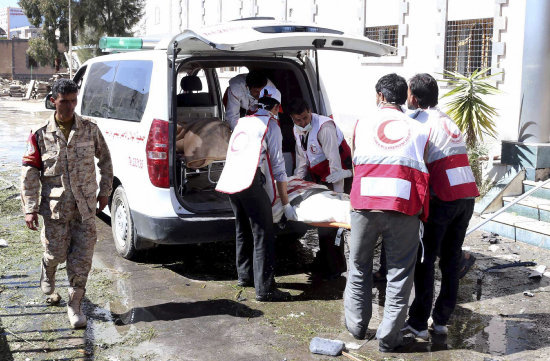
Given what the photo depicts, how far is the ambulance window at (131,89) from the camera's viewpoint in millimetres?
6344

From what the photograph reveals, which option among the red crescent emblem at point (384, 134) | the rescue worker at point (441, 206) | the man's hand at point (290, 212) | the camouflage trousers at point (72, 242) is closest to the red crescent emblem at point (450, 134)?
the rescue worker at point (441, 206)

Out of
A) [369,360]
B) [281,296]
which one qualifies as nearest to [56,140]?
[281,296]

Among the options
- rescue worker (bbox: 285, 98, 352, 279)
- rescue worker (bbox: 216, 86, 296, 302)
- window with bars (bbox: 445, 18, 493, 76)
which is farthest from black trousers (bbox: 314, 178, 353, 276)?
window with bars (bbox: 445, 18, 493, 76)

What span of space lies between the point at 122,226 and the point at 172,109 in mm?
1496

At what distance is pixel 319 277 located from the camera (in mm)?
6457

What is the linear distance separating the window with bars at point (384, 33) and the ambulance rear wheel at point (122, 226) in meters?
10.1

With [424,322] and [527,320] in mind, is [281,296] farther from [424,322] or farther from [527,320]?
[527,320]

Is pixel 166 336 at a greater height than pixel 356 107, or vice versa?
pixel 356 107

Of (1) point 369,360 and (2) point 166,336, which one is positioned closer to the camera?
(1) point 369,360

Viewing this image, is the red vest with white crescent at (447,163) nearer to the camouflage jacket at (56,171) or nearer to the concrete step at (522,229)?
the camouflage jacket at (56,171)

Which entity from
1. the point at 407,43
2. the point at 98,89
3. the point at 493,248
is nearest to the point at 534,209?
the point at 493,248

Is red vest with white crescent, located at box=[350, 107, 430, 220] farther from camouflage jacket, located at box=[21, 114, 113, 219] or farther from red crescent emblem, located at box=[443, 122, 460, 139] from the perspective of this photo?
camouflage jacket, located at box=[21, 114, 113, 219]

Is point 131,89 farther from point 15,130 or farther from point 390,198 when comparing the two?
point 15,130

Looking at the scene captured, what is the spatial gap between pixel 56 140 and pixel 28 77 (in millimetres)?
59603
